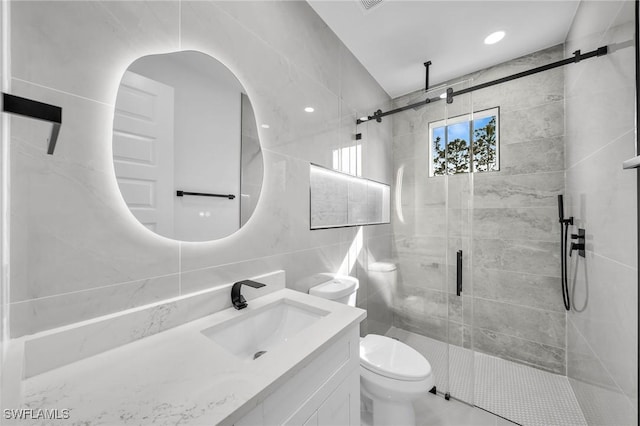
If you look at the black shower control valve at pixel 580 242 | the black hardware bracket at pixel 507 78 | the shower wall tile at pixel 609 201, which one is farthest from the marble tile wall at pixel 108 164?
the black shower control valve at pixel 580 242

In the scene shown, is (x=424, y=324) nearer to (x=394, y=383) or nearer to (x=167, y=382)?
(x=394, y=383)

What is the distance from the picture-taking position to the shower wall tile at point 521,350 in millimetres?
2016

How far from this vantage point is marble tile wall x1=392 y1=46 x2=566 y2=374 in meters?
1.78

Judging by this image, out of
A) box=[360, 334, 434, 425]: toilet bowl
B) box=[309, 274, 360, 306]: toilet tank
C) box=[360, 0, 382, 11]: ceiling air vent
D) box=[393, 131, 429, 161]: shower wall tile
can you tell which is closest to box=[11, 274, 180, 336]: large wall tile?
box=[309, 274, 360, 306]: toilet tank

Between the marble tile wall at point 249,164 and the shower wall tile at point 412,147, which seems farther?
the shower wall tile at point 412,147

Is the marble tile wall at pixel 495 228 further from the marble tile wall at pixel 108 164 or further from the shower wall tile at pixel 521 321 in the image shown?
the marble tile wall at pixel 108 164

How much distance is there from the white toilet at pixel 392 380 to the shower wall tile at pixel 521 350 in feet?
4.07

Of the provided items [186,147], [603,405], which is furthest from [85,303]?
[603,405]

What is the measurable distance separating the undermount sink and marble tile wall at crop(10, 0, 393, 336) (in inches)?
7.7

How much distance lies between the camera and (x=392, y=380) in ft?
4.38

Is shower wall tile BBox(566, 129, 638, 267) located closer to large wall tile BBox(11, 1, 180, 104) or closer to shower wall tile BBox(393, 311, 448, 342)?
shower wall tile BBox(393, 311, 448, 342)

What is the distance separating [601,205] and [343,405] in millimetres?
1581

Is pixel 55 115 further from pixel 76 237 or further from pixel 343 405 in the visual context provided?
pixel 343 405

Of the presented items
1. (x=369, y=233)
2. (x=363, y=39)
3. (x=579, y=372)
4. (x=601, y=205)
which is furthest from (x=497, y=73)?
(x=579, y=372)
